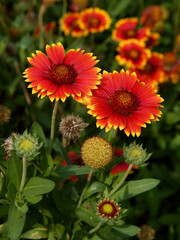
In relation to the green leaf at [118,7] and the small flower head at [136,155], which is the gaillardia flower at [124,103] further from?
the green leaf at [118,7]

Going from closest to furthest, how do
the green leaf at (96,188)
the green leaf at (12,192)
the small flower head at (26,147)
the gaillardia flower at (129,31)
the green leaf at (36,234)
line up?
the small flower head at (26,147) → the green leaf at (12,192) → the green leaf at (96,188) → the green leaf at (36,234) → the gaillardia flower at (129,31)

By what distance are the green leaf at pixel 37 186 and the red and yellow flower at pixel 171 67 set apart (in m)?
2.09

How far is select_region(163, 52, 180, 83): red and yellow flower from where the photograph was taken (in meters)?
2.96

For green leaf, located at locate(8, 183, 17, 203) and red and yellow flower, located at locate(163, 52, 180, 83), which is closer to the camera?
green leaf, located at locate(8, 183, 17, 203)

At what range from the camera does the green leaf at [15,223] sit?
3.67 ft

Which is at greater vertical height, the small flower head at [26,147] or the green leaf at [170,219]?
the small flower head at [26,147]

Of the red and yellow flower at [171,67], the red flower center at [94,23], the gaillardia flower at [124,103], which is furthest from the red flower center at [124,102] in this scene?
the red flower center at [94,23]

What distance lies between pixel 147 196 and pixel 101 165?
126 centimetres

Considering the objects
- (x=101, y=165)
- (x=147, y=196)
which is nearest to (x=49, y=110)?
(x=147, y=196)

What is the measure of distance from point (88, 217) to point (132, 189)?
0.22m

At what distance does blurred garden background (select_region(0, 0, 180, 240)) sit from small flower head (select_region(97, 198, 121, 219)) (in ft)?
1.60

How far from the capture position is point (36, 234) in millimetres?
1399

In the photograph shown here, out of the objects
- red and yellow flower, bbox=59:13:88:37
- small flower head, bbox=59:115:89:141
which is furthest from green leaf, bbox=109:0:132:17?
small flower head, bbox=59:115:89:141

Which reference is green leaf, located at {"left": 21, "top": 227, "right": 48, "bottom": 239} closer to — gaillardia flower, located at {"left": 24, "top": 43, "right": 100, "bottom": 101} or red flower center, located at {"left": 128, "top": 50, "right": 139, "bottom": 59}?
gaillardia flower, located at {"left": 24, "top": 43, "right": 100, "bottom": 101}
